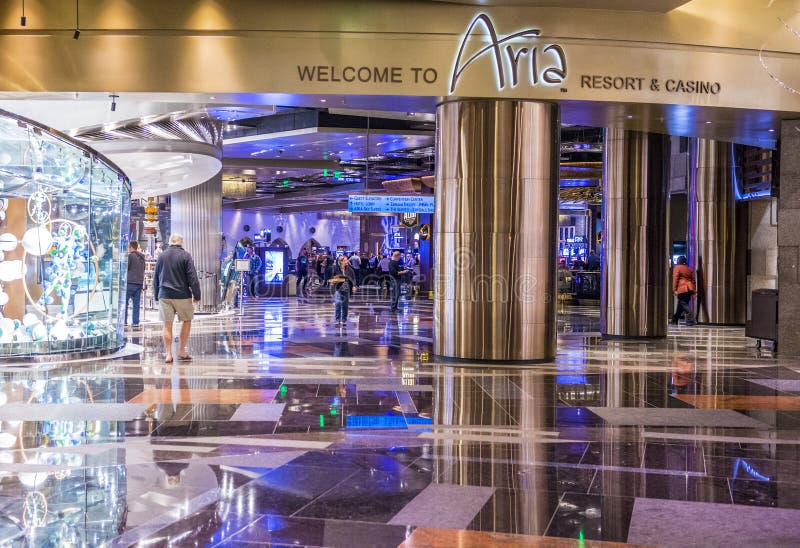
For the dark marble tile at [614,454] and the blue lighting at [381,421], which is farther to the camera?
the blue lighting at [381,421]

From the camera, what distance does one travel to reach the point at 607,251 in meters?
16.9

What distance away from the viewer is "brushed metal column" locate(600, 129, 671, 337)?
16641 mm

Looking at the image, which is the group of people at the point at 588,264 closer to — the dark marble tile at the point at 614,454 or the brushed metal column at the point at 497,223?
the brushed metal column at the point at 497,223

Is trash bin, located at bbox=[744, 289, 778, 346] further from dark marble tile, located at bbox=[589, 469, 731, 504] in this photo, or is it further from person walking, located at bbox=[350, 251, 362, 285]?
person walking, located at bbox=[350, 251, 362, 285]

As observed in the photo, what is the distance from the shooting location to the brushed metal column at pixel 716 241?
21344 millimetres

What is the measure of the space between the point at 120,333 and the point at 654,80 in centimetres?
836

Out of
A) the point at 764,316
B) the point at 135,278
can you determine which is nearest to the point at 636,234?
the point at 764,316

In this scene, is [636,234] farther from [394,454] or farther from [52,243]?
[394,454]

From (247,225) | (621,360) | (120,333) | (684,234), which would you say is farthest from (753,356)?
(247,225)

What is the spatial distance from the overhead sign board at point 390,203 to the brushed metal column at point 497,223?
1346 centimetres

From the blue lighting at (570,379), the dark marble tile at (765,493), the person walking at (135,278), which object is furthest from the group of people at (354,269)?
the dark marble tile at (765,493)

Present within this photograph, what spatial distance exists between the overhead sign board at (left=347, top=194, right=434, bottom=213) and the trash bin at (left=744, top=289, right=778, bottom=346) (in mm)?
12389

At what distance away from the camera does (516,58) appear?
12.0 metres

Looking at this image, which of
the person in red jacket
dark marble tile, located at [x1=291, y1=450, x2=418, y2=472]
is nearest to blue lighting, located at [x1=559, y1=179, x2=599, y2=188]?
the person in red jacket
